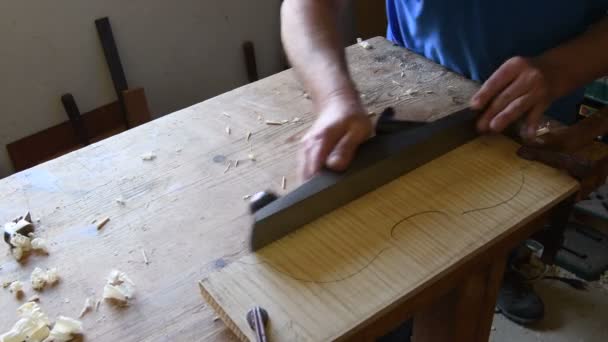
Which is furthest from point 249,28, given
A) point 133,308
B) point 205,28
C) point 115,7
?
point 133,308

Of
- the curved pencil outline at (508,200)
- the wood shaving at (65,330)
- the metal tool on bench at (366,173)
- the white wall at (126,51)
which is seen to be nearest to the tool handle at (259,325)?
the metal tool on bench at (366,173)

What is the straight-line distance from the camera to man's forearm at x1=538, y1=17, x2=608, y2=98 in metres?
1.02

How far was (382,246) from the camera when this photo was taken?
0.78 metres

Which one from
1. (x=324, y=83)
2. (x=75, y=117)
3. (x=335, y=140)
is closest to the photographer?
(x=335, y=140)

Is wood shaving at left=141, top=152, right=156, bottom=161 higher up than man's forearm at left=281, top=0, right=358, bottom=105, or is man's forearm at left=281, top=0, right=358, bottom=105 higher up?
man's forearm at left=281, top=0, right=358, bottom=105

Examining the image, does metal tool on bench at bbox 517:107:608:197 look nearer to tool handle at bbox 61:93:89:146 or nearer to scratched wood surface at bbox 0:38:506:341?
scratched wood surface at bbox 0:38:506:341

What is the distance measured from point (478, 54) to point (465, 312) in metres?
0.55

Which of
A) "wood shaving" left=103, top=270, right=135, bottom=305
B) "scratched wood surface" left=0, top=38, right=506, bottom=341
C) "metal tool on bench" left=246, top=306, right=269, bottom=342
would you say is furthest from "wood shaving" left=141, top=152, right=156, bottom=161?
"metal tool on bench" left=246, top=306, right=269, bottom=342

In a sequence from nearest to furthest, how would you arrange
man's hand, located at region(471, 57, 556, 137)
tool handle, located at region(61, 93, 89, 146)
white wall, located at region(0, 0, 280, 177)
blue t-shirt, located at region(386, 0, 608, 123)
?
man's hand, located at region(471, 57, 556, 137), blue t-shirt, located at region(386, 0, 608, 123), white wall, located at region(0, 0, 280, 177), tool handle, located at region(61, 93, 89, 146)

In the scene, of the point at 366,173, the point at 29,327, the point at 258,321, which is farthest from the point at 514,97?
the point at 29,327

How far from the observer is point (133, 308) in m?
0.76

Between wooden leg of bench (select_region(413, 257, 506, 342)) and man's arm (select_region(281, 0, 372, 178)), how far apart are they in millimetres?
Answer: 295

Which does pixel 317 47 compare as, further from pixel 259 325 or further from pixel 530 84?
pixel 259 325

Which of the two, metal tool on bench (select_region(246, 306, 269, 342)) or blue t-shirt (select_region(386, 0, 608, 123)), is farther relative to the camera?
blue t-shirt (select_region(386, 0, 608, 123))
